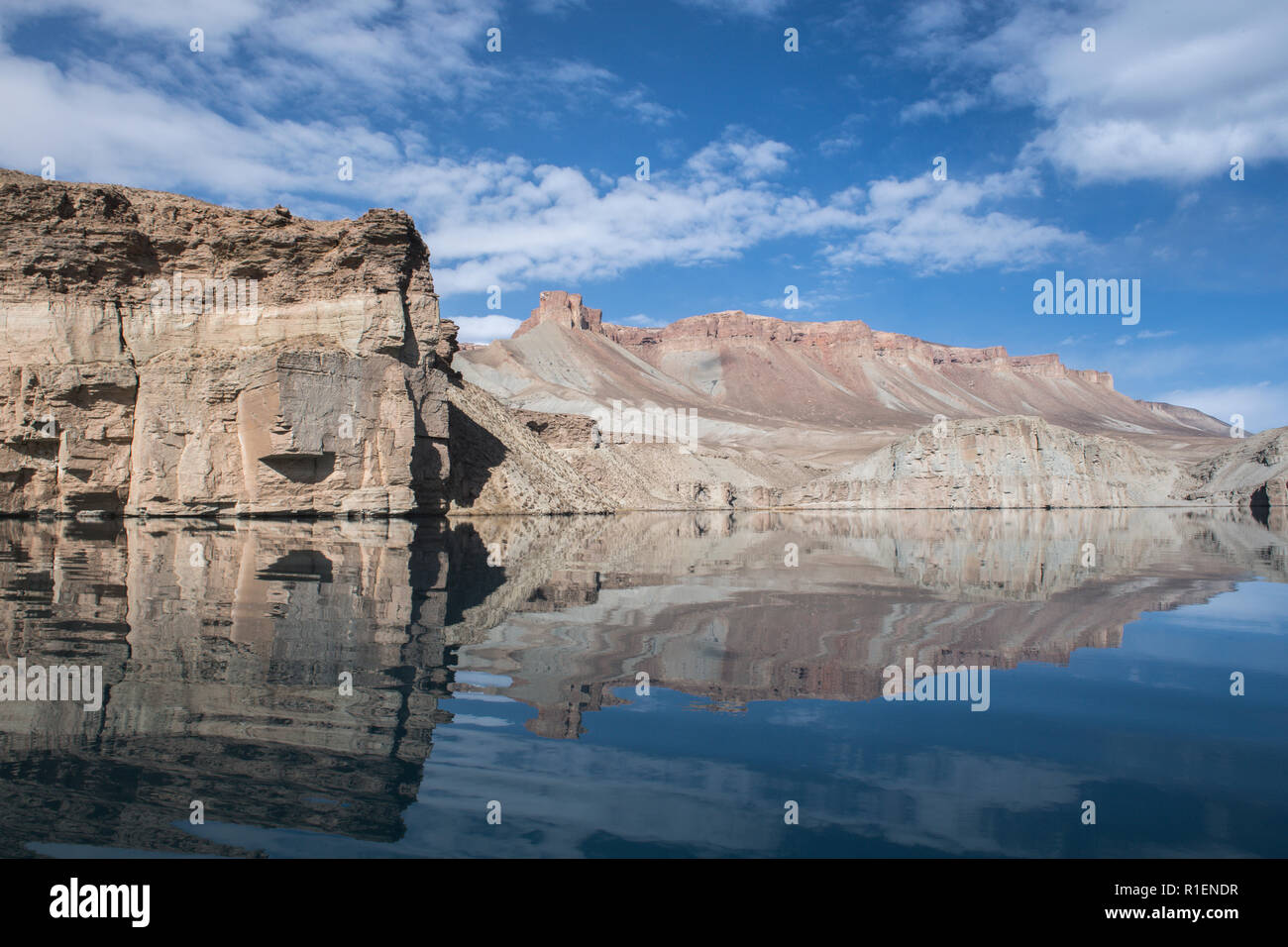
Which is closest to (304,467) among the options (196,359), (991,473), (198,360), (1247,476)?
(198,360)

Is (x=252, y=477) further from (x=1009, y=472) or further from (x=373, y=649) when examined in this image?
(x=1009, y=472)

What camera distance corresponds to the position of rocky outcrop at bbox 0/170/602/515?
29.9 meters

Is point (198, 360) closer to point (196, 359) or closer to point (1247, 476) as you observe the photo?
point (196, 359)

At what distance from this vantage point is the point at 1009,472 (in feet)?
223

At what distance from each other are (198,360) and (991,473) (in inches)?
2300

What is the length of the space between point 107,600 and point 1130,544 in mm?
23717

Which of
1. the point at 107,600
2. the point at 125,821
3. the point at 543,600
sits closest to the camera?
the point at 125,821

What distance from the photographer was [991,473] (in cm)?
6825

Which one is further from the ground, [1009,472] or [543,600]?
[1009,472]

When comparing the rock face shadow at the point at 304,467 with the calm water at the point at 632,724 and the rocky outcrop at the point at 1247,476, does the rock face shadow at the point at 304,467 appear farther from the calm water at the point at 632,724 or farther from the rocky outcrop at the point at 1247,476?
the rocky outcrop at the point at 1247,476

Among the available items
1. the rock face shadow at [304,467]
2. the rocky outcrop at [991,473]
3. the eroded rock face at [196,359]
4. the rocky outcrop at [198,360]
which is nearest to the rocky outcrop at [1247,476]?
the rocky outcrop at [991,473]

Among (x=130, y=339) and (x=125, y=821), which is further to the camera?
(x=130, y=339)

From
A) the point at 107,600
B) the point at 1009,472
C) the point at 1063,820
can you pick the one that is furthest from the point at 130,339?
the point at 1009,472

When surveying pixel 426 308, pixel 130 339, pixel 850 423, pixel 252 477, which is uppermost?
pixel 850 423
